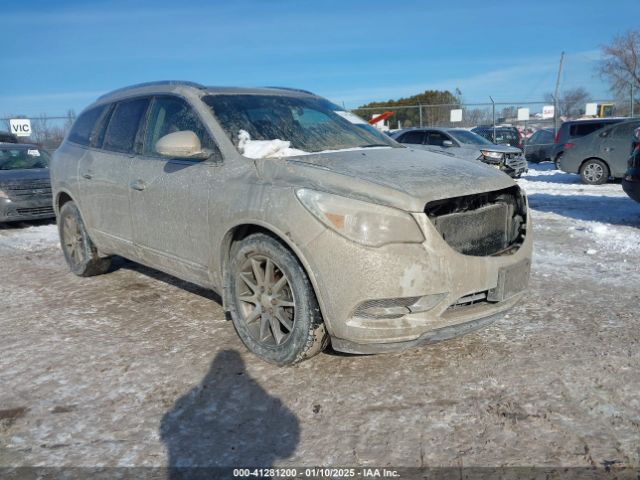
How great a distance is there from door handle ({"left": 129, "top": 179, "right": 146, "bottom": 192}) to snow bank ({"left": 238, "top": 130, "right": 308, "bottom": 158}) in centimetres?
99

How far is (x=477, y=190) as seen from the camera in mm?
3057

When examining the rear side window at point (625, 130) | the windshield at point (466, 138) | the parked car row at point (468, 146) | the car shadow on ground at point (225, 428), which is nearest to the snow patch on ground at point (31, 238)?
the car shadow on ground at point (225, 428)

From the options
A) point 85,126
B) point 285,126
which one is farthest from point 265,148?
point 85,126

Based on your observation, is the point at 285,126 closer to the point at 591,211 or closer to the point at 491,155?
the point at 591,211

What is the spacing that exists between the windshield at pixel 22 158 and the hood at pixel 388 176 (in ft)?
27.7

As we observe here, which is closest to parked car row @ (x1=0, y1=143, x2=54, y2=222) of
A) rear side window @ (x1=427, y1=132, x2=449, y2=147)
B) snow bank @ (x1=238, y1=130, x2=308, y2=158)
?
snow bank @ (x1=238, y1=130, x2=308, y2=158)

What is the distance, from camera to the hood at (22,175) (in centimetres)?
889

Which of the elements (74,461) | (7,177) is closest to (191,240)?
(74,461)

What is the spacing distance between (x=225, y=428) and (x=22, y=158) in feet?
30.8

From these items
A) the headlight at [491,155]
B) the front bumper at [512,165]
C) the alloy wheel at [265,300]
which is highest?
the headlight at [491,155]

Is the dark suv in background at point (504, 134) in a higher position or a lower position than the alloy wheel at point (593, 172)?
higher

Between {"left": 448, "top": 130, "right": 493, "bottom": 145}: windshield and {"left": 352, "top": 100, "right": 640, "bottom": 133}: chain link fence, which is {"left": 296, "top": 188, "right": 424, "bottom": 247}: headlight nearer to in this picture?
{"left": 448, "top": 130, "right": 493, "bottom": 145}: windshield

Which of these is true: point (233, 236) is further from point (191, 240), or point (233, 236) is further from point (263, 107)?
point (263, 107)

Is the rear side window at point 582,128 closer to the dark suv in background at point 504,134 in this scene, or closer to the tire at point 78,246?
the dark suv in background at point 504,134
